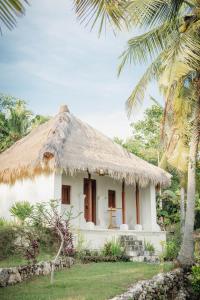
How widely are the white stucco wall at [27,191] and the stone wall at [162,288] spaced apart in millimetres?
5341

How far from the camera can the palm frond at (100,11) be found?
10.2 ft

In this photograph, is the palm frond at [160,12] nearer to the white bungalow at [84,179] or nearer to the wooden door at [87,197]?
the white bungalow at [84,179]

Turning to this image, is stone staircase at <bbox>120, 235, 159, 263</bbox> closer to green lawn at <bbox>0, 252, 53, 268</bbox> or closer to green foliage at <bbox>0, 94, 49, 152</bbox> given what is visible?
green lawn at <bbox>0, 252, 53, 268</bbox>

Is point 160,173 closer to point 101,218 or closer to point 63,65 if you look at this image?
point 101,218

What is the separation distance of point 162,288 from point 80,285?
6.18ft

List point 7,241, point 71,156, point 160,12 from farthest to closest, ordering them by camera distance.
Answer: point 71,156 → point 7,241 → point 160,12

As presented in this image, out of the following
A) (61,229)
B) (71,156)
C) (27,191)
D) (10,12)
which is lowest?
(61,229)

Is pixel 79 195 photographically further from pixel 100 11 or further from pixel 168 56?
pixel 100 11

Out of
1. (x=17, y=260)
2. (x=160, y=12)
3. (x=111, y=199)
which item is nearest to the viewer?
(x=160, y=12)

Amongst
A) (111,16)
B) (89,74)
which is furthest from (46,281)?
(111,16)

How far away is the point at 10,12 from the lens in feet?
7.91

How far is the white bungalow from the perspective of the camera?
43.2ft

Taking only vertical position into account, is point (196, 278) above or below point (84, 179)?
below

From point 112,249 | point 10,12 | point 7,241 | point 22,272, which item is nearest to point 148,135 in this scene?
point 112,249
